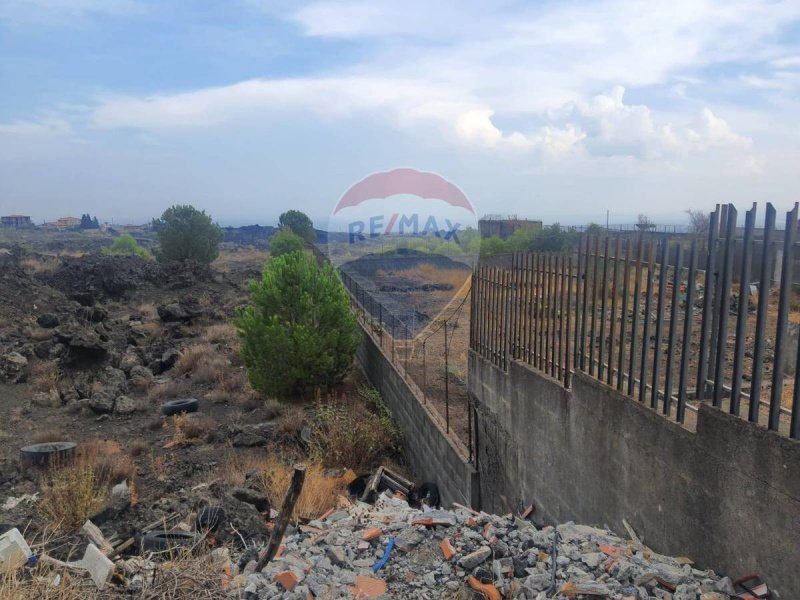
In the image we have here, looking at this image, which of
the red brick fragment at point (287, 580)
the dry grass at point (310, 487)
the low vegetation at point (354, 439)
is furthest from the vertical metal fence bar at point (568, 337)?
the low vegetation at point (354, 439)

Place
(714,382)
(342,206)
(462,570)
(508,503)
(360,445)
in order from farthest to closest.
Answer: (342,206)
(360,445)
(508,503)
(462,570)
(714,382)

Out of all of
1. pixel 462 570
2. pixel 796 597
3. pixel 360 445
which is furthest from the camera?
pixel 360 445

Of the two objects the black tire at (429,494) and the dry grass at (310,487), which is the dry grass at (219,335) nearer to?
the dry grass at (310,487)

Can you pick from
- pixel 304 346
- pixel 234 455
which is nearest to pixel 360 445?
pixel 234 455

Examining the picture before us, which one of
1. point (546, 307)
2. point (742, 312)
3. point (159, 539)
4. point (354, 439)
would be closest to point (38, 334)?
point (354, 439)

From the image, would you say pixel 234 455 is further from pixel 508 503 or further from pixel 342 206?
pixel 342 206

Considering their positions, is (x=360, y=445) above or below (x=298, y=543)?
below

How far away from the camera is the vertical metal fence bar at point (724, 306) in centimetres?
308

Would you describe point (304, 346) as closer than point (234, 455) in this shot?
No

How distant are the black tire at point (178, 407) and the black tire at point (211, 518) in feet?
21.9

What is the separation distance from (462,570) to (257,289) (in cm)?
1024

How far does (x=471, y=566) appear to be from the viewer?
3705 millimetres

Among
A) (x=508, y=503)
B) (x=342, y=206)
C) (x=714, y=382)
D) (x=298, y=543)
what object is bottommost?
(x=508, y=503)

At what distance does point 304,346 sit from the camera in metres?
12.2
